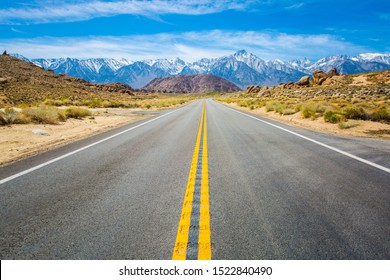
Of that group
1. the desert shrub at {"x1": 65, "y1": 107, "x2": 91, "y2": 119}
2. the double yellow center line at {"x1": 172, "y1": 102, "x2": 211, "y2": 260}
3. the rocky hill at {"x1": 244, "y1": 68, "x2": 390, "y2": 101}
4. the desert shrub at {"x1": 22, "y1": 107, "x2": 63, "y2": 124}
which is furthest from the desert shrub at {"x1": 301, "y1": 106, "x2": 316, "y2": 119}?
the rocky hill at {"x1": 244, "y1": 68, "x2": 390, "y2": 101}

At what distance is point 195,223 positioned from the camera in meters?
3.01

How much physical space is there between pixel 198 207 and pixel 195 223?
1.53ft

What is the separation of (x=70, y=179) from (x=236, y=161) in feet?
12.3

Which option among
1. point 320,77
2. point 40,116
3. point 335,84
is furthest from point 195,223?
point 320,77

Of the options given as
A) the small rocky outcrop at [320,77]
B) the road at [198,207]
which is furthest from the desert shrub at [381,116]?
the small rocky outcrop at [320,77]

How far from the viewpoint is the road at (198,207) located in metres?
2.54

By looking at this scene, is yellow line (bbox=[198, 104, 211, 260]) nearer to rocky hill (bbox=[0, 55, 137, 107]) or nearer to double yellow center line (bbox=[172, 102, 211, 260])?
double yellow center line (bbox=[172, 102, 211, 260])

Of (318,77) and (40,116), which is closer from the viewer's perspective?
(40,116)

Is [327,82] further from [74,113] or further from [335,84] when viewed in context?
[74,113]

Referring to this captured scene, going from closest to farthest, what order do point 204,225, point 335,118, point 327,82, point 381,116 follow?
point 204,225 < point 335,118 < point 381,116 < point 327,82

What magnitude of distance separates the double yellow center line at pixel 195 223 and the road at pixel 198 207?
0.04 feet

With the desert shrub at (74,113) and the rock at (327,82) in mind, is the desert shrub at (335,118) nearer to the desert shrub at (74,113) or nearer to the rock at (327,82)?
the desert shrub at (74,113)

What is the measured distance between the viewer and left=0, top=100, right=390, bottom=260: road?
2.54m

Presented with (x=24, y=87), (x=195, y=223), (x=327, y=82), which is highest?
(x=327, y=82)
